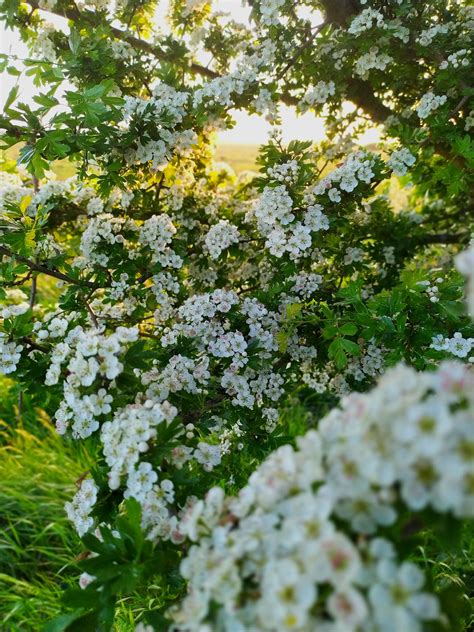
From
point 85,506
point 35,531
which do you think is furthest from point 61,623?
point 35,531

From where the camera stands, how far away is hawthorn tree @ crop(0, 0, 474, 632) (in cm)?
80

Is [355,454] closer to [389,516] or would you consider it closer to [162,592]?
[389,516]

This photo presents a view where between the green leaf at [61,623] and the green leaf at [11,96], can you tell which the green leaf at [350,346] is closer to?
the green leaf at [61,623]

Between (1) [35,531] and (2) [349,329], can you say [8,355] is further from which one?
(1) [35,531]

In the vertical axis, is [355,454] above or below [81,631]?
above

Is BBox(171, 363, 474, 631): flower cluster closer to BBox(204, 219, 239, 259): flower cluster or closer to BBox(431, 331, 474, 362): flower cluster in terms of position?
BBox(431, 331, 474, 362): flower cluster

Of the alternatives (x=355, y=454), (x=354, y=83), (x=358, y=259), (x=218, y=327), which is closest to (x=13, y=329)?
(x=218, y=327)

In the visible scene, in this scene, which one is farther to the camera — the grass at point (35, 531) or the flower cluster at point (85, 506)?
the grass at point (35, 531)

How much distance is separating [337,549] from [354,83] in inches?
117

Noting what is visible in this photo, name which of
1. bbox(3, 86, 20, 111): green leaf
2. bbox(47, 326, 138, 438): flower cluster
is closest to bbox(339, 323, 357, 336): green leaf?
bbox(47, 326, 138, 438): flower cluster

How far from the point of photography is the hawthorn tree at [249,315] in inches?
31.5

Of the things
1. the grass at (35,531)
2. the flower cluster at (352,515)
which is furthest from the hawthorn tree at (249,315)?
the grass at (35,531)

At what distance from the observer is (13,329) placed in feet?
6.31

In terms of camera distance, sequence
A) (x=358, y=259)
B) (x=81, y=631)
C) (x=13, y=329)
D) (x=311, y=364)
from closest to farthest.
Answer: (x=81, y=631), (x=13, y=329), (x=311, y=364), (x=358, y=259)
